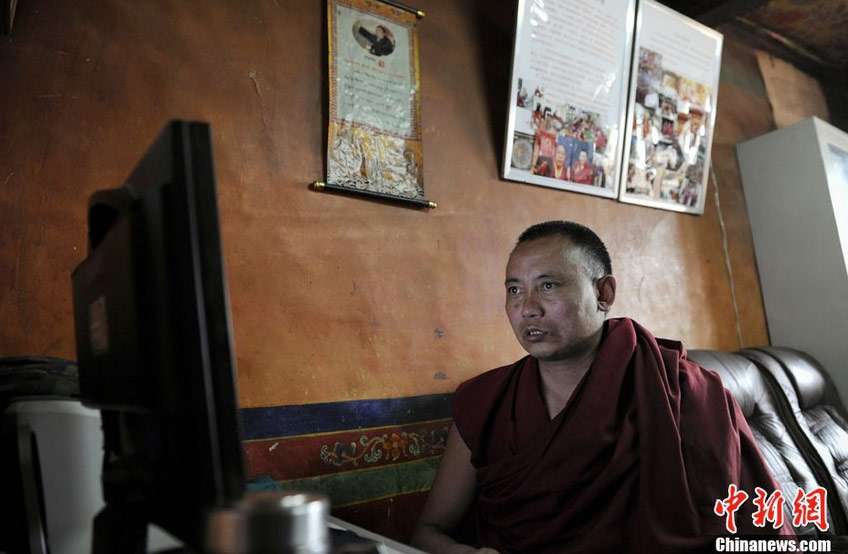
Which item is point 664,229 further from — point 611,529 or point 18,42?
point 18,42

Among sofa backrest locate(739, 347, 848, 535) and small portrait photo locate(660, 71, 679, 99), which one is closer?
sofa backrest locate(739, 347, 848, 535)

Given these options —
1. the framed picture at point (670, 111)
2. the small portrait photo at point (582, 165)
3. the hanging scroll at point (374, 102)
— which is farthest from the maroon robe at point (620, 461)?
the framed picture at point (670, 111)

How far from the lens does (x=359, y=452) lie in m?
1.68

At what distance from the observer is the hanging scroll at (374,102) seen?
1799mm

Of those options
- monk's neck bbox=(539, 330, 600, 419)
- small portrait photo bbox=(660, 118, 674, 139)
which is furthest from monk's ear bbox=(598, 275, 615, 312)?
small portrait photo bbox=(660, 118, 674, 139)

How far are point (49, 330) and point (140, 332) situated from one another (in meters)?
0.99

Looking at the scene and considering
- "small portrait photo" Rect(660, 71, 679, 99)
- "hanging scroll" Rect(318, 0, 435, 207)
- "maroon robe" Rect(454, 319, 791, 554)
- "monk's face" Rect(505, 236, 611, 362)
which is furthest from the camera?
"small portrait photo" Rect(660, 71, 679, 99)

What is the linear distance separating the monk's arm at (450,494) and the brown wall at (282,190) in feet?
0.98

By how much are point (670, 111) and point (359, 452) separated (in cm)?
231

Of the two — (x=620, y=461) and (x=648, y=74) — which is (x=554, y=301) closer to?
(x=620, y=461)

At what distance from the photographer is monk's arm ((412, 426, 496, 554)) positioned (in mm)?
1510

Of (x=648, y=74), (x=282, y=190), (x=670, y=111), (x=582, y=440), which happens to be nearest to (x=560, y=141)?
(x=648, y=74)

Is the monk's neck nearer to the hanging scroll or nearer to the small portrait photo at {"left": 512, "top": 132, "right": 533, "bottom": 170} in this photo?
the hanging scroll

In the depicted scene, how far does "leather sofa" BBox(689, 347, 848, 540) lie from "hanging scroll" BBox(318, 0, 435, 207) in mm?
1405
